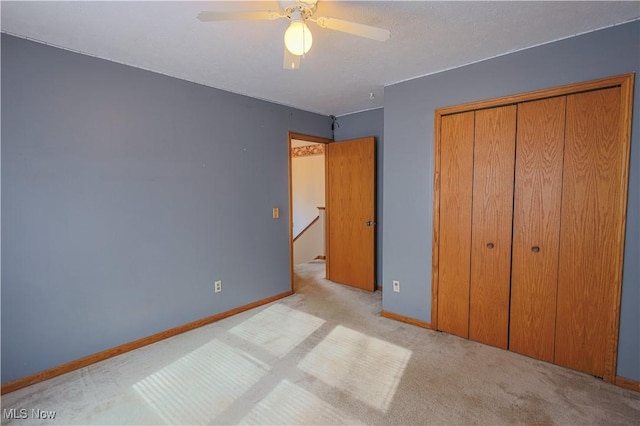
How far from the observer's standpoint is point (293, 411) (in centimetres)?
184

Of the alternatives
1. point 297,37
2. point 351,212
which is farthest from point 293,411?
point 351,212

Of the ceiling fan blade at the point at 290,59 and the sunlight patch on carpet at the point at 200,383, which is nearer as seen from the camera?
the ceiling fan blade at the point at 290,59

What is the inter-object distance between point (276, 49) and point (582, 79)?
83.9 inches

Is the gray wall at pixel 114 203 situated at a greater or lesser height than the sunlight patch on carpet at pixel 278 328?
greater

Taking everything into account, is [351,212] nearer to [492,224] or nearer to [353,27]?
[492,224]

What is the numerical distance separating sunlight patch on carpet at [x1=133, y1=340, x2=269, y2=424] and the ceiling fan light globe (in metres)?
2.11

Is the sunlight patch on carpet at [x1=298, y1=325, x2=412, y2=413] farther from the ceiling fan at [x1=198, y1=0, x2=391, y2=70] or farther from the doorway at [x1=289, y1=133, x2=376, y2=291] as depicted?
the ceiling fan at [x1=198, y1=0, x2=391, y2=70]

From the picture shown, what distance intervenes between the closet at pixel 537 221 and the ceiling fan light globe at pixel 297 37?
65.5 inches

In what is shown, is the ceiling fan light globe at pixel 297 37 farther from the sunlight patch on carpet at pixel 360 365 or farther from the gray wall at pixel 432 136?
the sunlight patch on carpet at pixel 360 365

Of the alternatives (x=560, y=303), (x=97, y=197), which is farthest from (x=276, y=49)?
(x=560, y=303)

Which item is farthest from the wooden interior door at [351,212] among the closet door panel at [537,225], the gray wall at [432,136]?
the closet door panel at [537,225]

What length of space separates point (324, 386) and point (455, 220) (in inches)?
68.4

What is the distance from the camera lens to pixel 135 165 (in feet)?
8.34

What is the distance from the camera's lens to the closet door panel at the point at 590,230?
6.59 feet
